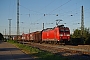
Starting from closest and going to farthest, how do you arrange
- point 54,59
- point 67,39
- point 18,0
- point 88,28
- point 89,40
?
point 54,59 → point 67,39 → point 18,0 → point 89,40 → point 88,28

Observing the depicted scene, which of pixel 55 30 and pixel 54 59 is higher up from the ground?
pixel 55 30

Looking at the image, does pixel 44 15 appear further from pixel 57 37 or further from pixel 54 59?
pixel 54 59

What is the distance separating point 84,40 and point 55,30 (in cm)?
931

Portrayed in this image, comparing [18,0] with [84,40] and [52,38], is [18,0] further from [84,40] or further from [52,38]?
[84,40]

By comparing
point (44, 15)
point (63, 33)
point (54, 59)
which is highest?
point (44, 15)

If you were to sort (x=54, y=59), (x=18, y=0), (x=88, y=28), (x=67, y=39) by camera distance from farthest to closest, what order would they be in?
(x=88, y=28), (x=18, y=0), (x=67, y=39), (x=54, y=59)

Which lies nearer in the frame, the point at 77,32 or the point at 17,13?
the point at 17,13

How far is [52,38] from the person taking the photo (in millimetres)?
44688

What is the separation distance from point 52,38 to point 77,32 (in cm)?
2205

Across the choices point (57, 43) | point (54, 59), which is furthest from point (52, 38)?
point (54, 59)

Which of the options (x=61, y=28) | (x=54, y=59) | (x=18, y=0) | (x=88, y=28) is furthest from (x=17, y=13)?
(x=54, y=59)

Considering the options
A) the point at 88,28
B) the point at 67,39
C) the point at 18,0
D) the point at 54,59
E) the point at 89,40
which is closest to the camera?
the point at 54,59

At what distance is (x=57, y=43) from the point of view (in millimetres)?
43656

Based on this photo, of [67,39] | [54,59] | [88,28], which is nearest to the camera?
[54,59]
